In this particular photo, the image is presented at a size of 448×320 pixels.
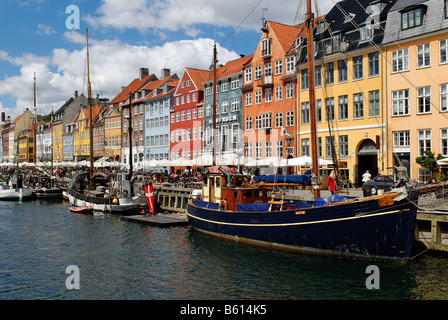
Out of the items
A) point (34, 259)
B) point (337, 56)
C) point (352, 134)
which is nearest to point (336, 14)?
point (337, 56)

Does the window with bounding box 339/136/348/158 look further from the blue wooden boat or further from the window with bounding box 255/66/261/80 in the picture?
the blue wooden boat

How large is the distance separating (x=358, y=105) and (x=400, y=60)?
532cm

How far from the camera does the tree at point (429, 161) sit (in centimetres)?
3203

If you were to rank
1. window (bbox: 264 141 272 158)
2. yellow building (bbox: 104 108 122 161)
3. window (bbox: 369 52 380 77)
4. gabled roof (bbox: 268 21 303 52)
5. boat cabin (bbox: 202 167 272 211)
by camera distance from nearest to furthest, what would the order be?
boat cabin (bbox: 202 167 272 211), window (bbox: 369 52 380 77), gabled roof (bbox: 268 21 303 52), window (bbox: 264 141 272 158), yellow building (bbox: 104 108 122 161)

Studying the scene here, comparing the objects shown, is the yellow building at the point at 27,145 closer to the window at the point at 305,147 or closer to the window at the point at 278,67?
the window at the point at 278,67

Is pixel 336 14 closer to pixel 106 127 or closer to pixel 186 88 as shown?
pixel 186 88

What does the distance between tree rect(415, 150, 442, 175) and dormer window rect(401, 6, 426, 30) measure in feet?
34.3

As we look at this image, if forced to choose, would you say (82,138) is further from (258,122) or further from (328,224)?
(328,224)

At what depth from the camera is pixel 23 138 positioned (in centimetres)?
13312

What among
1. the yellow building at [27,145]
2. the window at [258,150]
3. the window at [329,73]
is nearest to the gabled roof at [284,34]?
the window at [329,73]

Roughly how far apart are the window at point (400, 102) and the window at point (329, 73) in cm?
686

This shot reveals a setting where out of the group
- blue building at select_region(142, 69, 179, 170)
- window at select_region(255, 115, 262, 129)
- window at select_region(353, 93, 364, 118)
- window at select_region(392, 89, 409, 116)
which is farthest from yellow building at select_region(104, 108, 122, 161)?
window at select_region(392, 89, 409, 116)

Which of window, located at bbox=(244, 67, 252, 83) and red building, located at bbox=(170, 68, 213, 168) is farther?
red building, located at bbox=(170, 68, 213, 168)

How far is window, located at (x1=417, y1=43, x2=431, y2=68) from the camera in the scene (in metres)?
34.2
